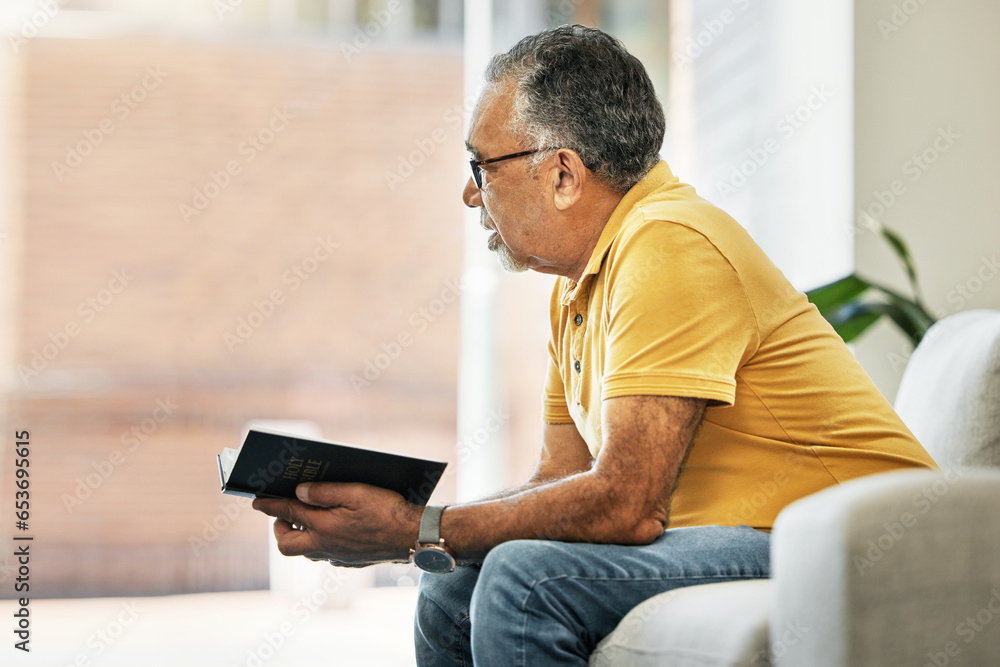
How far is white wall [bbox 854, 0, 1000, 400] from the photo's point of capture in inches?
93.5

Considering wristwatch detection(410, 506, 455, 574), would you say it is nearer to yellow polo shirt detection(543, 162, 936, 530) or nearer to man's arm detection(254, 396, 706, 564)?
man's arm detection(254, 396, 706, 564)

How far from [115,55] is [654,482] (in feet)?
9.06

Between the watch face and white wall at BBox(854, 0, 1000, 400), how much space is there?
5.45 feet

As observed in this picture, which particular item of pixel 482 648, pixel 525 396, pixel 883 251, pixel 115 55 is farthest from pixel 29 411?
pixel 883 251

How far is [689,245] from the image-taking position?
113 centimetres

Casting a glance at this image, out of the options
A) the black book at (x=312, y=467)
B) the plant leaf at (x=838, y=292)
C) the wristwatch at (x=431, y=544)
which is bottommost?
the wristwatch at (x=431, y=544)

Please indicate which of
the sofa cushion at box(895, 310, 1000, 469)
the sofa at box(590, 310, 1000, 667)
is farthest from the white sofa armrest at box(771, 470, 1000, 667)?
the sofa cushion at box(895, 310, 1000, 469)

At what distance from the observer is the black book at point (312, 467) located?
3.58 feet

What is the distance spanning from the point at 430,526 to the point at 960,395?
0.83 meters

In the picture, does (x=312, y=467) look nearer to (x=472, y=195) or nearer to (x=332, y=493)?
(x=332, y=493)

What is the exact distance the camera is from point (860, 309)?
2.03 m

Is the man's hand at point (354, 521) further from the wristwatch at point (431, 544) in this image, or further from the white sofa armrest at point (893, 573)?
the white sofa armrest at point (893, 573)

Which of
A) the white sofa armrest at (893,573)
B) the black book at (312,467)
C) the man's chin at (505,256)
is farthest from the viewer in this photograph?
the man's chin at (505,256)

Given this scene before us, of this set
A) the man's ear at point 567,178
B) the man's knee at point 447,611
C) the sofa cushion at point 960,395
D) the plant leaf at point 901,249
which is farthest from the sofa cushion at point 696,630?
the plant leaf at point 901,249
